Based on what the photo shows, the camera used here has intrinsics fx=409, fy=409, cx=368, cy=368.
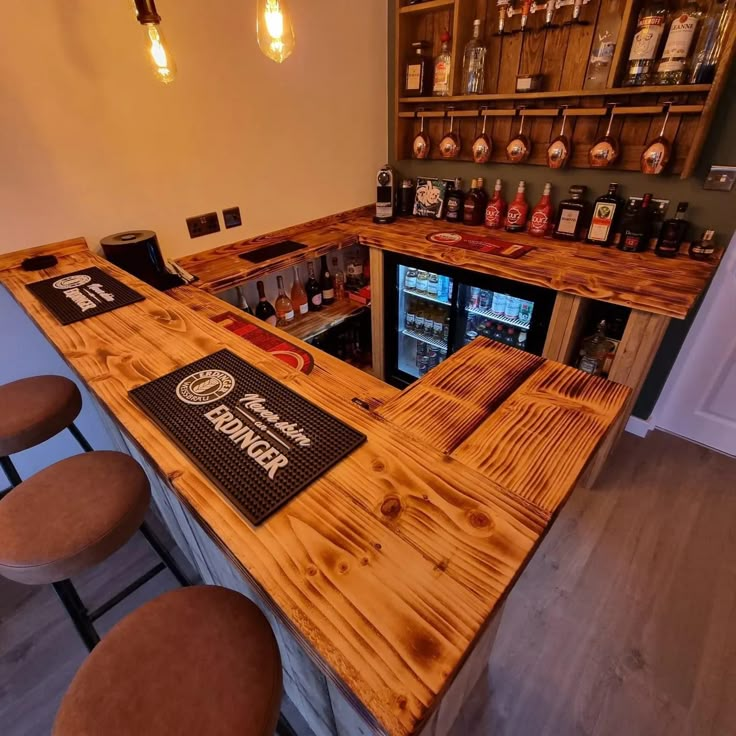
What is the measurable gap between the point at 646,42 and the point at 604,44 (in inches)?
7.1

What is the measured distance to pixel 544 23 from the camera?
5.66 ft

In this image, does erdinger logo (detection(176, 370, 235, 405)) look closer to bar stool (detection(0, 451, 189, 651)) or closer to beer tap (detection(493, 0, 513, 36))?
bar stool (detection(0, 451, 189, 651))

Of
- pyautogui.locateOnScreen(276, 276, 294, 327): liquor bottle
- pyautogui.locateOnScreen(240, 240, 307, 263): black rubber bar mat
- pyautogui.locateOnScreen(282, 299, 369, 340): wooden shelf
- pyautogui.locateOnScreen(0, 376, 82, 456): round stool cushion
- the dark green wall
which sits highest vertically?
the dark green wall

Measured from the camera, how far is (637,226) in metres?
1.72

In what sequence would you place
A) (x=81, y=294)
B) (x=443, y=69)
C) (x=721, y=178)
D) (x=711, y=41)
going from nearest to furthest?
(x=81, y=294)
(x=711, y=41)
(x=721, y=178)
(x=443, y=69)

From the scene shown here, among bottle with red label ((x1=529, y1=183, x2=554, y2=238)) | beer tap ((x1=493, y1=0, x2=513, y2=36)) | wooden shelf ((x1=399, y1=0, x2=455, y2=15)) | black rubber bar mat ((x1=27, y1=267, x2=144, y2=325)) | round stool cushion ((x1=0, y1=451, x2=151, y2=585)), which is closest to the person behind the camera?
round stool cushion ((x1=0, y1=451, x2=151, y2=585))

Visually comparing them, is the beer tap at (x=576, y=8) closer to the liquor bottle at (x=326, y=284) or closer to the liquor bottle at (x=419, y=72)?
the liquor bottle at (x=419, y=72)

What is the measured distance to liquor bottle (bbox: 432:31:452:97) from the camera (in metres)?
1.97

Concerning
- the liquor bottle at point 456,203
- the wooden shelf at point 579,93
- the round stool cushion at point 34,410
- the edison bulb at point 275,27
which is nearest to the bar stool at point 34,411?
the round stool cushion at point 34,410

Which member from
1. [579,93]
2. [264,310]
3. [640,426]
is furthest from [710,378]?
[264,310]

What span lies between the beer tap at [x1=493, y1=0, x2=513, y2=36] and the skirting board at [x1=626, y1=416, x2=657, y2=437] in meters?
1.94

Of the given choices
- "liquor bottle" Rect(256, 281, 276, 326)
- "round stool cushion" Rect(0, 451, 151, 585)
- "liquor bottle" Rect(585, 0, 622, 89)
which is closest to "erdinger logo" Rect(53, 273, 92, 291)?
"round stool cushion" Rect(0, 451, 151, 585)

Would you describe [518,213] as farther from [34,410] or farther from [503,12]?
[34,410]

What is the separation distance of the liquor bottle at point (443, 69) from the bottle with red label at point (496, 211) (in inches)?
20.6
